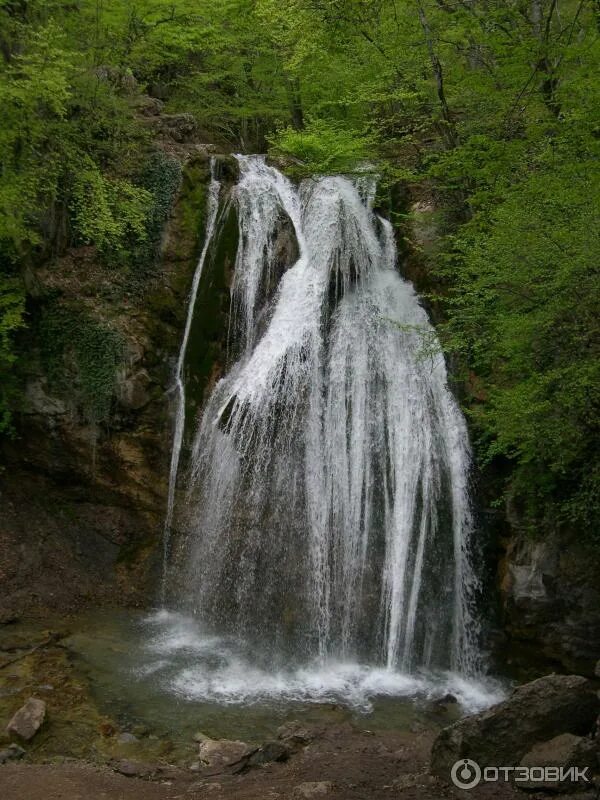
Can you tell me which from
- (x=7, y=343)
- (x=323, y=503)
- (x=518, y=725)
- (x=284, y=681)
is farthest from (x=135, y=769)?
(x=7, y=343)

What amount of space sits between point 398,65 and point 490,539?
9.32m

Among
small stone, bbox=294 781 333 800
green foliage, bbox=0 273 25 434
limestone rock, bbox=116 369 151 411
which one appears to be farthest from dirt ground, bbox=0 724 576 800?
green foliage, bbox=0 273 25 434

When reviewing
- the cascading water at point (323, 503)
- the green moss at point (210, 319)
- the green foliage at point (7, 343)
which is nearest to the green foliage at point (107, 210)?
the green moss at point (210, 319)

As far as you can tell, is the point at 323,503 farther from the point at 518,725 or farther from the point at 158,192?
the point at 158,192

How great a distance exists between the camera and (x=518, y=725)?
5.31 meters

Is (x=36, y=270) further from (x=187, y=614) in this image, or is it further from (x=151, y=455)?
(x=187, y=614)

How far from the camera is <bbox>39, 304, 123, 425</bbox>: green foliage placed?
11391 mm

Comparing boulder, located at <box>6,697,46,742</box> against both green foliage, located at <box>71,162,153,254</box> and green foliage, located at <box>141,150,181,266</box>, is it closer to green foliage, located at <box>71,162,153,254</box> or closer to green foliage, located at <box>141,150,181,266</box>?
green foliage, located at <box>71,162,153,254</box>

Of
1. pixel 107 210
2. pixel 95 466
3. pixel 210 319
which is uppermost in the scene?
pixel 107 210

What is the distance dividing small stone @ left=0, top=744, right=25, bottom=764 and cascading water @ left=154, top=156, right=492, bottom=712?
2.07m

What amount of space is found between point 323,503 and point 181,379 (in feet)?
12.5

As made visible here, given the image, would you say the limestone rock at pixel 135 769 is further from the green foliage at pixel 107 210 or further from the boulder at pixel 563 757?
the green foliage at pixel 107 210

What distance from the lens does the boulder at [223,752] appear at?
6.44 meters

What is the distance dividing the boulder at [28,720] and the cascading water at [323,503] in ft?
5.63
